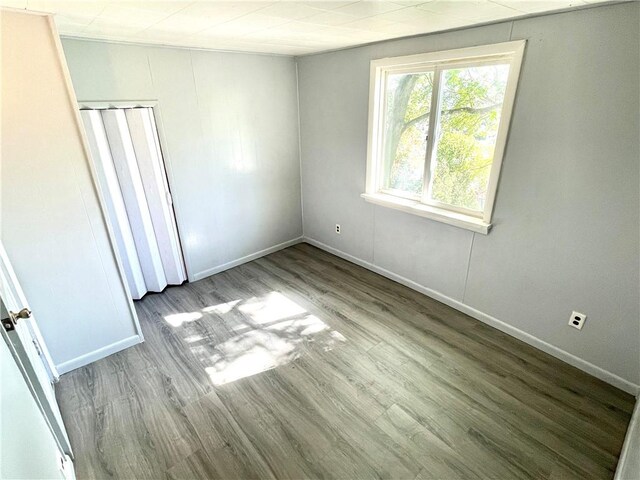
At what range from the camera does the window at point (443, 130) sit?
7.61 ft

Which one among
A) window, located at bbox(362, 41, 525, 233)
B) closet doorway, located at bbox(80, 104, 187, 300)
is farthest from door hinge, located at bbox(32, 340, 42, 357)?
window, located at bbox(362, 41, 525, 233)

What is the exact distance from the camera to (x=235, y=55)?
124 inches

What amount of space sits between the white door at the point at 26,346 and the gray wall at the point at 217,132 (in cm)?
141

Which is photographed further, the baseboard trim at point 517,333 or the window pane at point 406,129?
the window pane at point 406,129

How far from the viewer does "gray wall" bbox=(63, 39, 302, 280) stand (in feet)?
8.49

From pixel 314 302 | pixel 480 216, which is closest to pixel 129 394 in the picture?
pixel 314 302

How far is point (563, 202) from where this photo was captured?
213 cm

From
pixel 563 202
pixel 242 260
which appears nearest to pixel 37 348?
pixel 242 260

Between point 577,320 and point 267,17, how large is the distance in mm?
2811

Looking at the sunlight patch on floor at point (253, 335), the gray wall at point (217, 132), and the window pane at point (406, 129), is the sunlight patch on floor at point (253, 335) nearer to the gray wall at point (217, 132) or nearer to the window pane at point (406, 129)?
the gray wall at point (217, 132)

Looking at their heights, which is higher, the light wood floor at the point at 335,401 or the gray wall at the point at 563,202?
the gray wall at the point at 563,202

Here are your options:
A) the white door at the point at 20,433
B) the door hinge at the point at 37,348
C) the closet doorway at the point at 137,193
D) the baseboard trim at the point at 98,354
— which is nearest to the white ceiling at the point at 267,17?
the closet doorway at the point at 137,193

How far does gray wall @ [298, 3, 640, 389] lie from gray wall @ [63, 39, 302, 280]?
1046 millimetres

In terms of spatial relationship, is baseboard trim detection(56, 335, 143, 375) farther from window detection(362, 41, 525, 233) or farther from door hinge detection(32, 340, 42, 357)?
window detection(362, 41, 525, 233)
